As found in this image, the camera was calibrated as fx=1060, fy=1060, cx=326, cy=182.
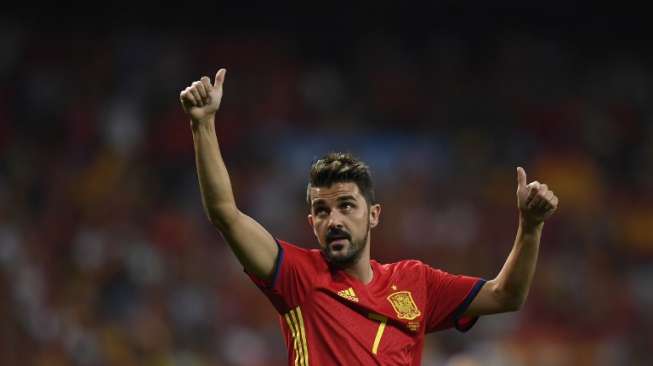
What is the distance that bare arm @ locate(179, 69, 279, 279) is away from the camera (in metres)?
3.18

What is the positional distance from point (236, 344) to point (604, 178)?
437 cm

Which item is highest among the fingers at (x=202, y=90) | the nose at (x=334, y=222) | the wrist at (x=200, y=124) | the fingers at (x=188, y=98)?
the fingers at (x=202, y=90)

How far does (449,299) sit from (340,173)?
24.8 inches

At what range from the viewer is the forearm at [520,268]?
366 cm

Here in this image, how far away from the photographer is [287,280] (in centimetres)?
336

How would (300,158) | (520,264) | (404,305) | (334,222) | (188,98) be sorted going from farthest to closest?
(300,158), (520,264), (404,305), (334,222), (188,98)

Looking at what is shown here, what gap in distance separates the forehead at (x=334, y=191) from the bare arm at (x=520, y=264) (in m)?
0.56

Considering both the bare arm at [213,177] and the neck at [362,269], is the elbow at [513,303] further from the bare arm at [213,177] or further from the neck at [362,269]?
the bare arm at [213,177]

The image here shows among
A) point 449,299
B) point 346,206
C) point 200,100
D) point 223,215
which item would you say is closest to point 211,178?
point 223,215

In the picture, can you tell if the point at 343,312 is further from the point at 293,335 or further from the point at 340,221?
the point at 340,221

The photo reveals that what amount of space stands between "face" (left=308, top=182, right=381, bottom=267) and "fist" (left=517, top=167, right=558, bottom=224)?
53 centimetres

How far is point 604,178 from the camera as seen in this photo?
1075cm

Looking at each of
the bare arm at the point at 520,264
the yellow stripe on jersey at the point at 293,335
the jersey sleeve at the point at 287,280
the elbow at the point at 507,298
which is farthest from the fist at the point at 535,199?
the yellow stripe on jersey at the point at 293,335

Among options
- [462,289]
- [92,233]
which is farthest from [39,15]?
[462,289]
